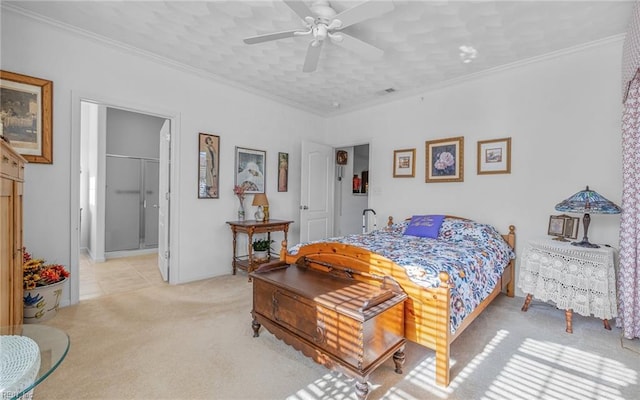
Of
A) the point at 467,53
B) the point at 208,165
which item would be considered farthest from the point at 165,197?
the point at 467,53

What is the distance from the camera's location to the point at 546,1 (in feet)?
7.71

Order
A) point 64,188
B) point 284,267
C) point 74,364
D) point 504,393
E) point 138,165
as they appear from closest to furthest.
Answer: point 504,393, point 74,364, point 284,267, point 64,188, point 138,165

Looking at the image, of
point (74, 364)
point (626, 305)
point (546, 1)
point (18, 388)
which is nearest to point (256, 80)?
point (546, 1)

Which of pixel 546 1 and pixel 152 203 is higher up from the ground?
pixel 546 1

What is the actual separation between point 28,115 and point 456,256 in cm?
401

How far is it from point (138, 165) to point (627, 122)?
270 inches

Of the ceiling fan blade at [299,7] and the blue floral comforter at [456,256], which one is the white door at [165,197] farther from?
the ceiling fan blade at [299,7]

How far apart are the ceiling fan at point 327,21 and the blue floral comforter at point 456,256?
70.9 inches

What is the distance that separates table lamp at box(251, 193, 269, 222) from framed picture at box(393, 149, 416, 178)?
A: 2029mm

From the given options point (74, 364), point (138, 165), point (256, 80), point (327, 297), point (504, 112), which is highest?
point (256, 80)

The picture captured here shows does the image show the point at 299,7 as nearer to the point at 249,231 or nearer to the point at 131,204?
the point at 249,231

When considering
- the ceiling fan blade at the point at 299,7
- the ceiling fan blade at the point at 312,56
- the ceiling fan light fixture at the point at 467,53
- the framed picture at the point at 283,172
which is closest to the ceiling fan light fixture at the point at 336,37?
the ceiling fan blade at the point at 312,56

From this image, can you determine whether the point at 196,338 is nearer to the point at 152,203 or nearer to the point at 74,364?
the point at 74,364

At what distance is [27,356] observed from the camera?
1068 millimetres
